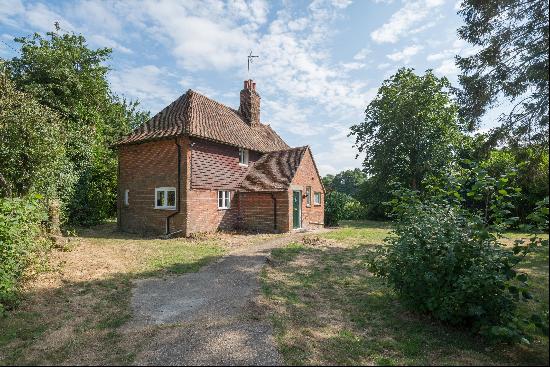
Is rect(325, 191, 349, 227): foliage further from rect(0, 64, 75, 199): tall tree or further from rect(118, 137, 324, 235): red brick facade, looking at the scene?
rect(0, 64, 75, 199): tall tree

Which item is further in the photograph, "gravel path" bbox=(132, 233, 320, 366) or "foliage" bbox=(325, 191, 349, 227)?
"foliage" bbox=(325, 191, 349, 227)

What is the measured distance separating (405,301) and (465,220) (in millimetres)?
1955

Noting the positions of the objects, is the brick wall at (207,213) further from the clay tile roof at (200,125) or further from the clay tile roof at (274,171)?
the clay tile roof at (200,125)

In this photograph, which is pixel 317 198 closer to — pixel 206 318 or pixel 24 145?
pixel 24 145

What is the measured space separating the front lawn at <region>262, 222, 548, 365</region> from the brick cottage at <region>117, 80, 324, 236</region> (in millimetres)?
9156

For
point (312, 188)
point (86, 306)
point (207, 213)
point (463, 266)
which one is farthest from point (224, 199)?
point (463, 266)

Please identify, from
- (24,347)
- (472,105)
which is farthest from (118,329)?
(472,105)

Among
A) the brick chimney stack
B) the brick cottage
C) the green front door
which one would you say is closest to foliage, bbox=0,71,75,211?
the brick cottage

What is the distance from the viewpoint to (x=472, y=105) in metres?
9.02

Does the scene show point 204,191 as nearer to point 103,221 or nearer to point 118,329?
point 103,221

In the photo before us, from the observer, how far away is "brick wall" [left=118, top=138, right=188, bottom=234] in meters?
17.7

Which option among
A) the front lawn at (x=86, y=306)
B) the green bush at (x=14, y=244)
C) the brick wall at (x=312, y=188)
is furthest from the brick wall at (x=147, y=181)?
the green bush at (x=14, y=244)

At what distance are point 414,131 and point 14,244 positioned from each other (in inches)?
1237

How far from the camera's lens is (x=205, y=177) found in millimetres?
18203
